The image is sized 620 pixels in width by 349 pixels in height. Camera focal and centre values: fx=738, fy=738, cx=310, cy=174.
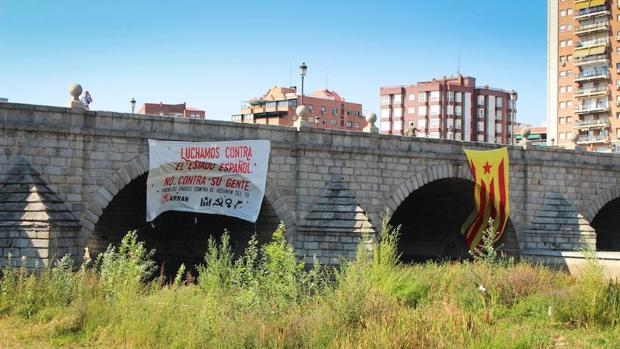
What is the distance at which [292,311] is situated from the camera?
11289mm

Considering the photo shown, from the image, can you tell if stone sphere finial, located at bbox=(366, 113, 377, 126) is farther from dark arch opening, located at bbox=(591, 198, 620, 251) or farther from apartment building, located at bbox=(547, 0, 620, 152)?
apartment building, located at bbox=(547, 0, 620, 152)

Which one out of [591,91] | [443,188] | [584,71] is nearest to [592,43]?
[584,71]

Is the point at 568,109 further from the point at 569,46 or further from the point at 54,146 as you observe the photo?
the point at 54,146

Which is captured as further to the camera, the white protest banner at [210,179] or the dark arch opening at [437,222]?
the dark arch opening at [437,222]

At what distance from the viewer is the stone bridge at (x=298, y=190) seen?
745 inches

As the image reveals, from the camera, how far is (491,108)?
89.1 meters

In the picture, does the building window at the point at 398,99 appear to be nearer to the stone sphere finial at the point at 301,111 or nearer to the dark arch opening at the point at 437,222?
the dark arch opening at the point at 437,222

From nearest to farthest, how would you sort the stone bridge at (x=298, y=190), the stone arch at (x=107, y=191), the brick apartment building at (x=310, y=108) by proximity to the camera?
the stone bridge at (x=298, y=190), the stone arch at (x=107, y=191), the brick apartment building at (x=310, y=108)

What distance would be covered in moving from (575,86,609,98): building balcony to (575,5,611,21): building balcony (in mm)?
6481

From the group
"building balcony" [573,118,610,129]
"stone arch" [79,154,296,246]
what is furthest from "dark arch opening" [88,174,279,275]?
"building balcony" [573,118,610,129]

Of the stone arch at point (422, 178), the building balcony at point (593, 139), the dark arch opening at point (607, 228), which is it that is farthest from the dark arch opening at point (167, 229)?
the building balcony at point (593, 139)

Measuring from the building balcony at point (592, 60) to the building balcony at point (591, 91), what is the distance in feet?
7.72

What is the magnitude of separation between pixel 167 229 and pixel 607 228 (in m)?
24.4

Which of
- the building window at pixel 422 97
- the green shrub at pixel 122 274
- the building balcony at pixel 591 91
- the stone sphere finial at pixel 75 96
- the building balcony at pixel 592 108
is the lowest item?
the green shrub at pixel 122 274
